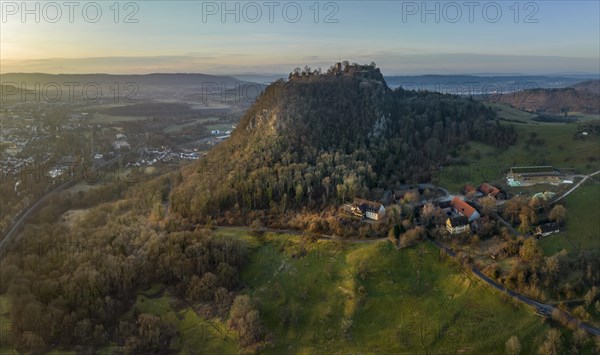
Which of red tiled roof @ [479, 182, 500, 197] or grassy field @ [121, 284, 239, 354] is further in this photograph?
red tiled roof @ [479, 182, 500, 197]

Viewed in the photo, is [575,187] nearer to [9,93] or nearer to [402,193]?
[402,193]

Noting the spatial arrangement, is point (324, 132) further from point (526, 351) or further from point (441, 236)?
point (526, 351)

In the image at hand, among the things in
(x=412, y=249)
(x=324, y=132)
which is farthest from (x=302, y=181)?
(x=412, y=249)

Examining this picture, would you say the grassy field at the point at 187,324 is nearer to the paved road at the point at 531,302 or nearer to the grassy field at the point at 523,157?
the paved road at the point at 531,302

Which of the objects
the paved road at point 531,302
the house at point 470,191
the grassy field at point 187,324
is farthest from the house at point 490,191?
the grassy field at point 187,324

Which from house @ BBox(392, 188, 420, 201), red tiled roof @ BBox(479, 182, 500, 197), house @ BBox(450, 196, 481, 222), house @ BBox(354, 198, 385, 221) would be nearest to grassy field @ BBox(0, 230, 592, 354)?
house @ BBox(354, 198, 385, 221)

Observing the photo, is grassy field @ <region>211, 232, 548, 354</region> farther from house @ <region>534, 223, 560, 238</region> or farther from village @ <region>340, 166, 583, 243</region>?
house @ <region>534, 223, 560, 238</region>
